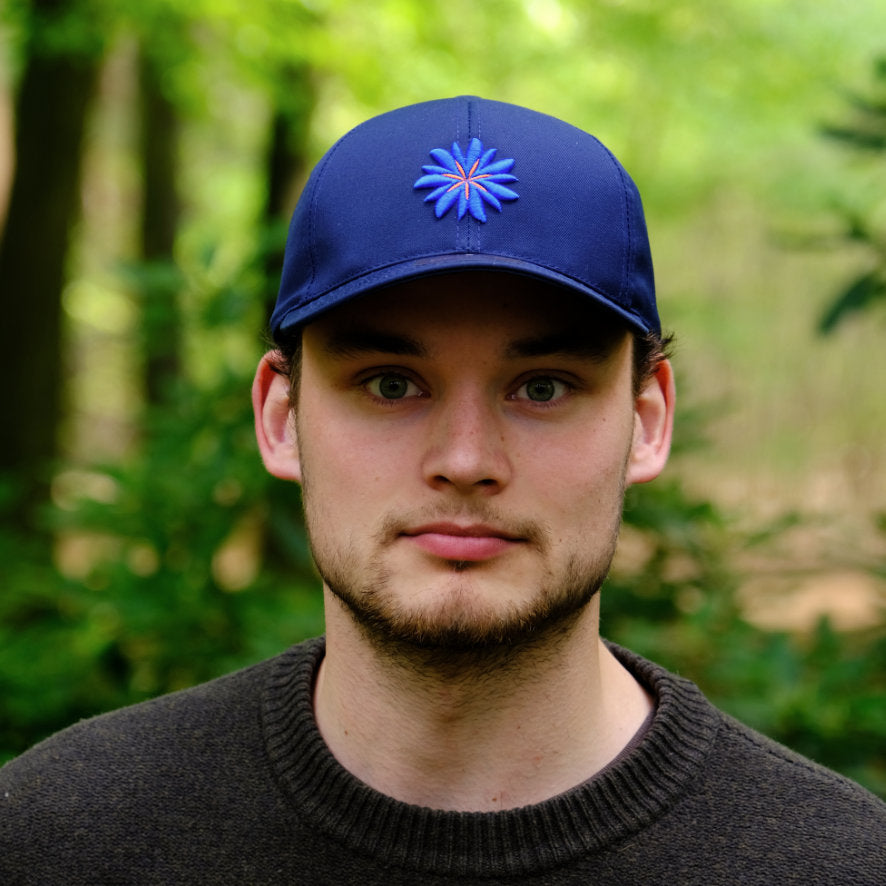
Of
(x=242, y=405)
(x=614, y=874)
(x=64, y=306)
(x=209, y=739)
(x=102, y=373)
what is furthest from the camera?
(x=102, y=373)

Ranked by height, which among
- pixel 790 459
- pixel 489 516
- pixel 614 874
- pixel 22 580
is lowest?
pixel 790 459

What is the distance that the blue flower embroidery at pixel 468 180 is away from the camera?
1713mm

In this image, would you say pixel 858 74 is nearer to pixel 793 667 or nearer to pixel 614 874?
pixel 793 667

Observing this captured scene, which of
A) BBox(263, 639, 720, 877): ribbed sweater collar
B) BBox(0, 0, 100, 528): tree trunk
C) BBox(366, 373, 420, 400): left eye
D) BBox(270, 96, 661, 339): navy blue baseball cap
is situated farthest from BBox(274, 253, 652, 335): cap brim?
BBox(0, 0, 100, 528): tree trunk

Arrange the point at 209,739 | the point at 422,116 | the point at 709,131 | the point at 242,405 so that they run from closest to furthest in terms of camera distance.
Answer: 1. the point at 422,116
2. the point at 209,739
3. the point at 242,405
4. the point at 709,131

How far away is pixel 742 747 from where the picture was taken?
1.88 meters

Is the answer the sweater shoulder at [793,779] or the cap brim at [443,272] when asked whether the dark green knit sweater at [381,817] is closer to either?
the sweater shoulder at [793,779]

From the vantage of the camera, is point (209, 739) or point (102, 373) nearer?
point (209, 739)

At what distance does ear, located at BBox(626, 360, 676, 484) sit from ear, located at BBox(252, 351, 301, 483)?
26.4 inches

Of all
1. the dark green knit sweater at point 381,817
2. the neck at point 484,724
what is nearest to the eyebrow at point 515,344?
the neck at point 484,724

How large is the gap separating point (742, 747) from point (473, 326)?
0.90 meters

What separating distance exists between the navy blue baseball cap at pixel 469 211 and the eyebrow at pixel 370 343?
0.23ft

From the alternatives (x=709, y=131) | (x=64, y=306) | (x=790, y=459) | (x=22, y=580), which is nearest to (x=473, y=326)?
(x=22, y=580)

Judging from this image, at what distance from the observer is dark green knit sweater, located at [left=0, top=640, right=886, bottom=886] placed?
1.71 m
